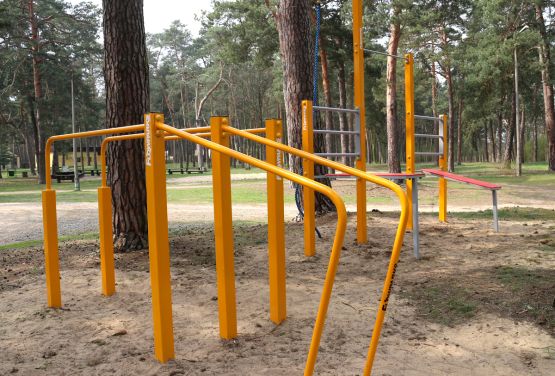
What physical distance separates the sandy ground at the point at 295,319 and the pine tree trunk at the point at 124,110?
0.36 meters

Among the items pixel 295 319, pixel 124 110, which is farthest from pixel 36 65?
pixel 295 319

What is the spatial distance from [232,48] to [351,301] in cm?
2285

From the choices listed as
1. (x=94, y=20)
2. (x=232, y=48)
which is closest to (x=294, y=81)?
(x=232, y=48)

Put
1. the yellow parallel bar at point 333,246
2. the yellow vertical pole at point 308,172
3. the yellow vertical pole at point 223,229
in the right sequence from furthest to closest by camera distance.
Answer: the yellow vertical pole at point 308,172 → the yellow vertical pole at point 223,229 → the yellow parallel bar at point 333,246

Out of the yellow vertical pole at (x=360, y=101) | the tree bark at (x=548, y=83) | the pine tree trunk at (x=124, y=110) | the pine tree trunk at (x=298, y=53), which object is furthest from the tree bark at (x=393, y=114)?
the pine tree trunk at (x=124, y=110)

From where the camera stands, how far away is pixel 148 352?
2928 mm

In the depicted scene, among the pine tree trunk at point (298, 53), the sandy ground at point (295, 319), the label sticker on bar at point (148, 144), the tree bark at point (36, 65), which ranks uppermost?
the tree bark at point (36, 65)

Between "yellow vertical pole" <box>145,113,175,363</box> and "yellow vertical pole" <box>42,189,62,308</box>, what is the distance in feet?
4.58

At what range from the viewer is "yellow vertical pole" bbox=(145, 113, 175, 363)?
276cm

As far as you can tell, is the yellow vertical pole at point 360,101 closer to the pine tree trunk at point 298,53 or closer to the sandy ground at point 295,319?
the sandy ground at point 295,319

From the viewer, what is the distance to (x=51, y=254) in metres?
3.90

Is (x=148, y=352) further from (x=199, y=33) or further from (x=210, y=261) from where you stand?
(x=199, y=33)

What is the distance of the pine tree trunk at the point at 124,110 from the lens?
17.5ft

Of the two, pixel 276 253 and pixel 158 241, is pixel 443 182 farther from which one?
pixel 158 241
